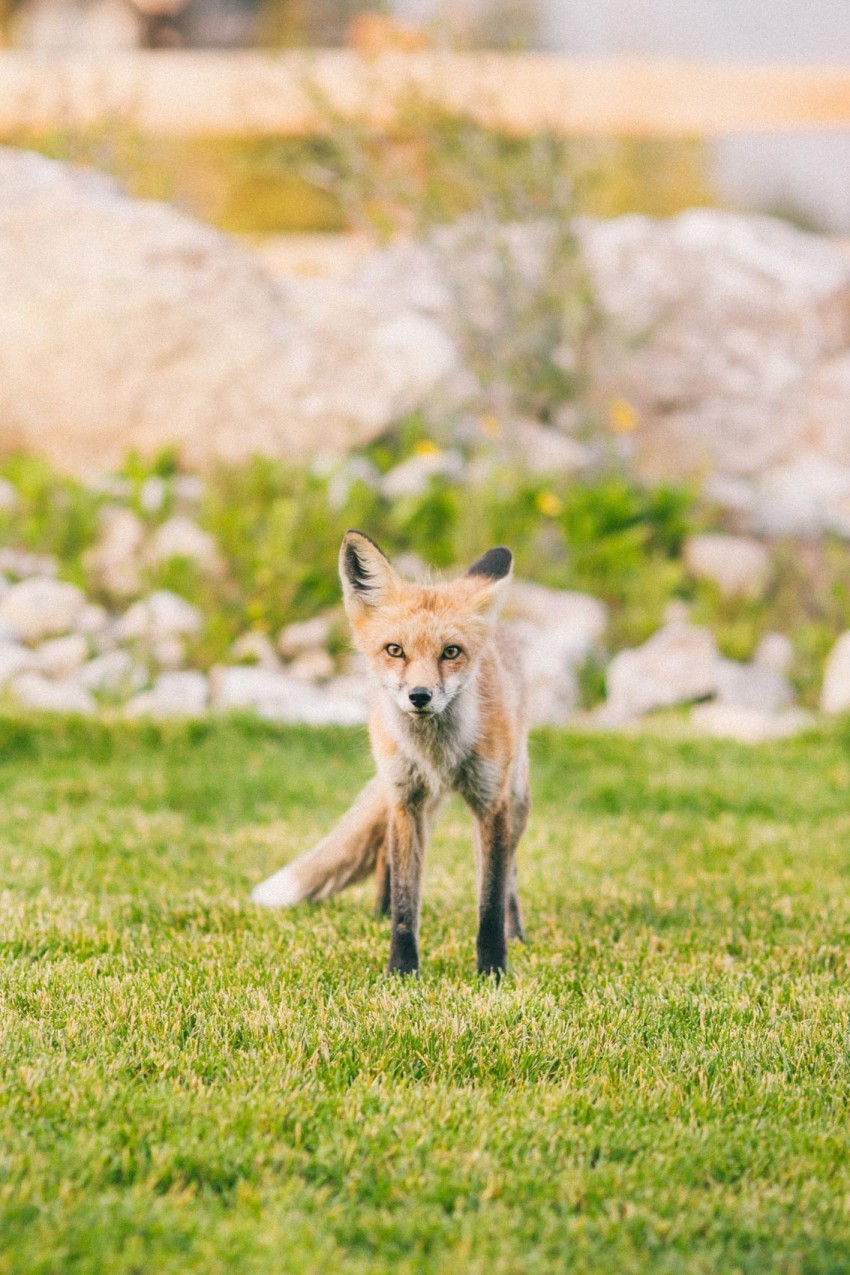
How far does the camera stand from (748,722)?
7242 mm

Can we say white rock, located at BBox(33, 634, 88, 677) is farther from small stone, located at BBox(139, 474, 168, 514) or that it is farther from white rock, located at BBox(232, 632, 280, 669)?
small stone, located at BBox(139, 474, 168, 514)

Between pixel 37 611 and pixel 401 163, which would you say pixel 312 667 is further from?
pixel 401 163

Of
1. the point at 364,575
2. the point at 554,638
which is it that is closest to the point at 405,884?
the point at 364,575

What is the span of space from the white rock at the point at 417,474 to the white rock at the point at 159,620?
1.55 meters

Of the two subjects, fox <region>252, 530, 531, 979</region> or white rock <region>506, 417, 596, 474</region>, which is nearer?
fox <region>252, 530, 531, 979</region>

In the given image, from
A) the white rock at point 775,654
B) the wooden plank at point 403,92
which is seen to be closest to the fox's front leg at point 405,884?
the white rock at point 775,654

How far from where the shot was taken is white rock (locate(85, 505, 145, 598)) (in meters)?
7.79

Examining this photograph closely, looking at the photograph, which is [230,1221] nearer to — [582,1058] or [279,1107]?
[279,1107]

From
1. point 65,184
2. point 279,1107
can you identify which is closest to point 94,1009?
point 279,1107

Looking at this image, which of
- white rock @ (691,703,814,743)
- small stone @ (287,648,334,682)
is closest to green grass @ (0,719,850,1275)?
white rock @ (691,703,814,743)

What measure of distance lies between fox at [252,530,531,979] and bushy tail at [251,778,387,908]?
0.27 meters

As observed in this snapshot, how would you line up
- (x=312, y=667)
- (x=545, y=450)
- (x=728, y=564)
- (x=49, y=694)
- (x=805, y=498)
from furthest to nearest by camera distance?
(x=805, y=498) < (x=545, y=450) < (x=728, y=564) < (x=312, y=667) < (x=49, y=694)

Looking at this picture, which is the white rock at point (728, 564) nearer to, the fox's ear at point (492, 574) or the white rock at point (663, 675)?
the white rock at point (663, 675)

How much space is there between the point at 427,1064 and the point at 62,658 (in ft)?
15.9
